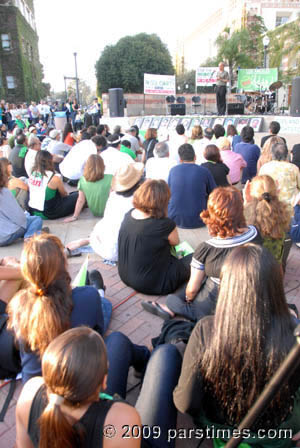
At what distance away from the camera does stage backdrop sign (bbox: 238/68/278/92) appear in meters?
17.0

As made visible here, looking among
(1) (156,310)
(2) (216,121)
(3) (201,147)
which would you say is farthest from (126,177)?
(2) (216,121)

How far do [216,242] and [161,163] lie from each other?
3544 millimetres

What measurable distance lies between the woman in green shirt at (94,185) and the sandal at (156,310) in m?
2.63

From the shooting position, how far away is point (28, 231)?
4719 mm

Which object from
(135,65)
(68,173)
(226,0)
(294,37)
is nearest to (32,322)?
(68,173)

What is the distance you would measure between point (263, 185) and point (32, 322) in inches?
89.5

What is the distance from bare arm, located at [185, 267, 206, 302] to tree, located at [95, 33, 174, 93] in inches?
1180

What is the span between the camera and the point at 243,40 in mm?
32188

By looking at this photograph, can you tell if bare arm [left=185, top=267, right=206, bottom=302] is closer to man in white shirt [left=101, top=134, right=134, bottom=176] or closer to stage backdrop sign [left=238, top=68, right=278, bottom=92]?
man in white shirt [left=101, top=134, right=134, bottom=176]

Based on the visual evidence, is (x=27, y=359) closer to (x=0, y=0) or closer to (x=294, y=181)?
(x=294, y=181)

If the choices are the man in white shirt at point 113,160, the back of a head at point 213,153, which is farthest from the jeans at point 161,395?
the man in white shirt at point 113,160

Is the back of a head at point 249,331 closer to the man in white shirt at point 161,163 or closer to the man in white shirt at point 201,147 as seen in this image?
the man in white shirt at point 161,163

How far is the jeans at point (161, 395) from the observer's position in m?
1.70

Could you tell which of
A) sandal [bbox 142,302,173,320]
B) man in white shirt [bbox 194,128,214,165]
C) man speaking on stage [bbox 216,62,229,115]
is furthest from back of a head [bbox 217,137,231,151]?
man speaking on stage [bbox 216,62,229,115]
